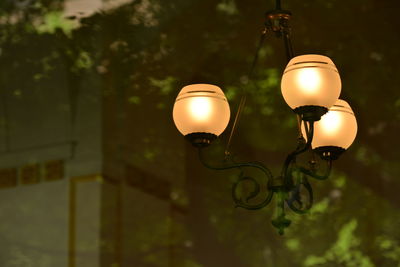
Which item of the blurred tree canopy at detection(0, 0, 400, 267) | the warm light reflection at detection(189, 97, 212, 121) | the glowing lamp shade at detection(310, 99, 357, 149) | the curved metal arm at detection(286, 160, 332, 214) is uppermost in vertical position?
the blurred tree canopy at detection(0, 0, 400, 267)

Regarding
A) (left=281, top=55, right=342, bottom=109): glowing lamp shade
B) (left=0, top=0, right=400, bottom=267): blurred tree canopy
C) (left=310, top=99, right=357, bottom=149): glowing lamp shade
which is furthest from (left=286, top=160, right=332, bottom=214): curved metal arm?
(left=0, top=0, right=400, bottom=267): blurred tree canopy

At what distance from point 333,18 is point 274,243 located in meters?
2.10

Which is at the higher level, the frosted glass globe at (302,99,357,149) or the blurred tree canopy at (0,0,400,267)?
the blurred tree canopy at (0,0,400,267)

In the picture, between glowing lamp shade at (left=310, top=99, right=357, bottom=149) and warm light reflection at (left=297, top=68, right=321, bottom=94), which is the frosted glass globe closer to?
glowing lamp shade at (left=310, top=99, right=357, bottom=149)

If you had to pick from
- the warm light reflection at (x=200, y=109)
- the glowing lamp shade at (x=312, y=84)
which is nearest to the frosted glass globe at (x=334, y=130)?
the glowing lamp shade at (x=312, y=84)

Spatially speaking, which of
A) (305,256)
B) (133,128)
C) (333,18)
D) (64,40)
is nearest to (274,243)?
(305,256)

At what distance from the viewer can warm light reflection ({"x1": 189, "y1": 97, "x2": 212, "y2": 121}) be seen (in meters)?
3.30

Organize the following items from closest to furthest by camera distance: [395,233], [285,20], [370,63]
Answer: [285,20], [395,233], [370,63]

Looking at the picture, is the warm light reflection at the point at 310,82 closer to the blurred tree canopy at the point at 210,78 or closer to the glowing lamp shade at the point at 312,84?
the glowing lamp shade at the point at 312,84

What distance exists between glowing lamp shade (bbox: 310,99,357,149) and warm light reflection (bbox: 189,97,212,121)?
0.48 metres

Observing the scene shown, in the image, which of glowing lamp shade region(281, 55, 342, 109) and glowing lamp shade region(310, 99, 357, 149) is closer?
glowing lamp shade region(281, 55, 342, 109)

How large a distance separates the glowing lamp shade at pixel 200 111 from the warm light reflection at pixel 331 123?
1.45 ft

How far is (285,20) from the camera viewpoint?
3.71 metres

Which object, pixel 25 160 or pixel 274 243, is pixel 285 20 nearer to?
pixel 274 243
